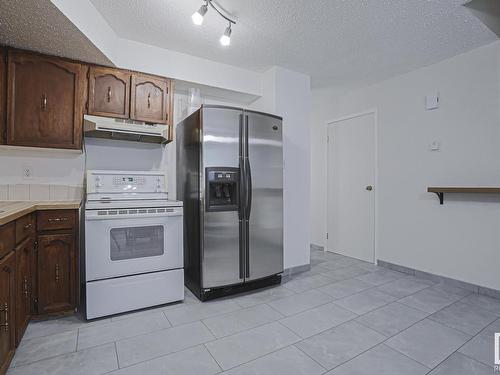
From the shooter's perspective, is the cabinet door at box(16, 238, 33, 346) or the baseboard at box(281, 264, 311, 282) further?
the baseboard at box(281, 264, 311, 282)

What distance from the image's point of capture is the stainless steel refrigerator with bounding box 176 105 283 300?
2455 mm

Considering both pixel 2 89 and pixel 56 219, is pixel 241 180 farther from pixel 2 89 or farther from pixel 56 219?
pixel 2 89

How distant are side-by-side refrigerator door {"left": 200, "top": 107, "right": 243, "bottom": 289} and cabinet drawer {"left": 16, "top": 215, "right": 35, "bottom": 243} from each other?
1.26m

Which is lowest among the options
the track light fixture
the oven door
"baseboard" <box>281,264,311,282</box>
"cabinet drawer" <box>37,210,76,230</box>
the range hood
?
"baseboard" <box>281,264,311,282</box>

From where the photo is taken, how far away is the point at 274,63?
122 inches

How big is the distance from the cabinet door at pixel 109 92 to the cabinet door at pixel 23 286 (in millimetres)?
1241

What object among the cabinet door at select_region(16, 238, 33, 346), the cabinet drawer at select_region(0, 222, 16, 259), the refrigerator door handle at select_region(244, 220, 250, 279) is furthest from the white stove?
the refrigerator door handle at select_region(244, 220, 250, 279)

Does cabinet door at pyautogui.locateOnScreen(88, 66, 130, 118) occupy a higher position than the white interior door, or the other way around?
cabinet door at pyautogui.locateOnScreen(88, 66, 130, 118)

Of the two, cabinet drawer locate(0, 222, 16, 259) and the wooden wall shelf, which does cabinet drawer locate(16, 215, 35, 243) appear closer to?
cabinet drawer locate(0, 222, 16, 259)

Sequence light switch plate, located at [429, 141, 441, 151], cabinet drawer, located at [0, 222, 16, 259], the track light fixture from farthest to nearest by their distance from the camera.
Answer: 1. light switch plate, located at [429, 141, 441, 151]
2. the track light fixture
3. cabinet drawer, located at [0, 222, 16, 259]

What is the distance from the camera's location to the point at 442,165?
299 cm

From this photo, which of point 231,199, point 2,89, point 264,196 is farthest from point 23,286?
point 264,196

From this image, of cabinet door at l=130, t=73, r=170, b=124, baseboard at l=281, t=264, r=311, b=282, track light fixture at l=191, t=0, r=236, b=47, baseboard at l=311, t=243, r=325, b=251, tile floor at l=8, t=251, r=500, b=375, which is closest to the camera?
tile floor at l=8, t=251, r=500, b=375

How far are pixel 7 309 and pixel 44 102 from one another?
164 cm
